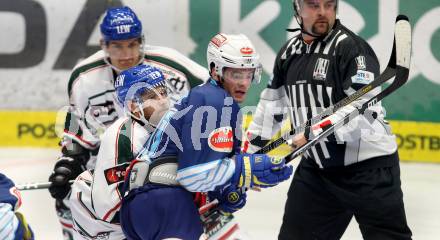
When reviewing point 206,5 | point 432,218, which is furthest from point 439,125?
point 206,5

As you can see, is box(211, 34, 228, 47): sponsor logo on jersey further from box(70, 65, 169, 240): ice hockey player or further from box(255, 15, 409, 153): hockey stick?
box(255, 15, 409, 153): hockey stick

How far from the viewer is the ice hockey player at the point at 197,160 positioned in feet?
10.1

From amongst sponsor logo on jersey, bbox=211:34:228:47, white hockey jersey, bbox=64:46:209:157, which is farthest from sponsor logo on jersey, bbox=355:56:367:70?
white hockey jersey, bbox=64:46:209:157

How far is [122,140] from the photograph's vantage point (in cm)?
346

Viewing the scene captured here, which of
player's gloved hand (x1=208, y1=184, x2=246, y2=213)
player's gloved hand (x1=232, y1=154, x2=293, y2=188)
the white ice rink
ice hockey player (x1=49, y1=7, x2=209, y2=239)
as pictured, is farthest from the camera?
the white ice rink

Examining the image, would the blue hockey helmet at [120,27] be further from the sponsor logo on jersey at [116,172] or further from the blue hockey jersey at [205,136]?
the blue hockey jersey at [205,136]

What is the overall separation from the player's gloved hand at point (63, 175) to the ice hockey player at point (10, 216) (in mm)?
1148

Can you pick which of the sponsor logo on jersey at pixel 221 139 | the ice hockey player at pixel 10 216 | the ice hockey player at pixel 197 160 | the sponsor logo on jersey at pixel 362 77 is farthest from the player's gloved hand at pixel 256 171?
the ice hockey player at pixel 10 216

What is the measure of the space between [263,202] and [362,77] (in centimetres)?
220

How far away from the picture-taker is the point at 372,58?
3.71m

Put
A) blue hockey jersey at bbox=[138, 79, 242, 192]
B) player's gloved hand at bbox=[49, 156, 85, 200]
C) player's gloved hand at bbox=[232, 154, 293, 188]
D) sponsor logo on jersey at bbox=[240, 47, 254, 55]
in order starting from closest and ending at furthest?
blue hockey jersey at bbox=[138, 79, 242, 192] → player's gloved hand at bbox=[232, 154, 293, 188] → sponsor logo on jersey at bbox=[240, 47, 254, 55] → player's gloved hand at bbox=[49, 156, 85, 200]

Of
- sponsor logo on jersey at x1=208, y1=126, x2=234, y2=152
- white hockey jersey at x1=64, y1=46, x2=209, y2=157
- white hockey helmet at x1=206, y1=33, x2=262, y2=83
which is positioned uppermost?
white hockey helmet at x1=206, y1=33, x2=262, y2=83

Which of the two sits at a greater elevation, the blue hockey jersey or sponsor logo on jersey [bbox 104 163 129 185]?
the blue hockey jersey

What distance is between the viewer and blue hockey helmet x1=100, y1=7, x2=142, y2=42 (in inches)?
179
